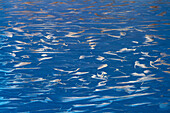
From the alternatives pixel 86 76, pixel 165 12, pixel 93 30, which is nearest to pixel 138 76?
pixel 86 76

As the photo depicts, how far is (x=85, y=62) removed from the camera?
11.2 feet

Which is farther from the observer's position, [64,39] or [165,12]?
[165,12]

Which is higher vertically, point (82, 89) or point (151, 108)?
point (82, 89)

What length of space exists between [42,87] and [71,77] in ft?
1.17

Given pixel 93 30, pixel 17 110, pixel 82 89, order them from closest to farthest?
1. pixel 17 110
2. pixel 82 89
3. pixel 93 30

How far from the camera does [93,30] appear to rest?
512 centimetres

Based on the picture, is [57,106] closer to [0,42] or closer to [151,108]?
[151,108]

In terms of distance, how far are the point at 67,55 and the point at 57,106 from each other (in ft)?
4.72

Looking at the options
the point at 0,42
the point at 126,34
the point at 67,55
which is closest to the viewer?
the point at 67,55

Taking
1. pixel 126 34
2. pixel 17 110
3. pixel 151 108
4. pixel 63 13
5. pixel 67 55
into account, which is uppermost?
pixel 63 13

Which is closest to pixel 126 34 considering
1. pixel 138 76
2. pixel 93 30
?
pixel 93 30

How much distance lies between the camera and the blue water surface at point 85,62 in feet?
7.83

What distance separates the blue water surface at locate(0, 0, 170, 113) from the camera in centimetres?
239

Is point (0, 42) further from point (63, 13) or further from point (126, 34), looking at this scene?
point (63, 13)
